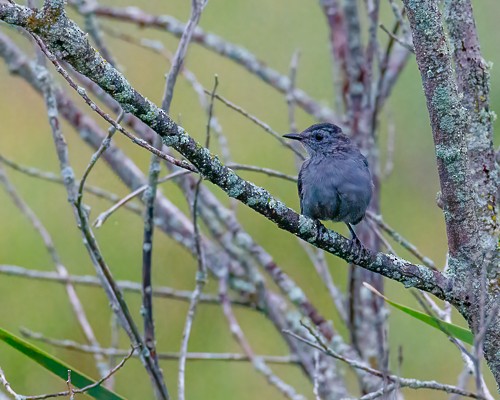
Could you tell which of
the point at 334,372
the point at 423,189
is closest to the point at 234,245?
the point at 334,372

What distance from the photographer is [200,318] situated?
7.08 metres

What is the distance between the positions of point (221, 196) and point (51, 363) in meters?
4.86

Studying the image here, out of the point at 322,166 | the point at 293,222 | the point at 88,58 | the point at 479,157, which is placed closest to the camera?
the point at 88,58

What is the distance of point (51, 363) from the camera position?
2.70m

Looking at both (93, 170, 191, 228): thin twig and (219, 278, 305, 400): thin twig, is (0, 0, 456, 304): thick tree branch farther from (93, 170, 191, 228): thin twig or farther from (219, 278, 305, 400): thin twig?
(219, 278, 305, 400): thin twig

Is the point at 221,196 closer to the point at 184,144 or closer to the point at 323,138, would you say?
the point at 323,138

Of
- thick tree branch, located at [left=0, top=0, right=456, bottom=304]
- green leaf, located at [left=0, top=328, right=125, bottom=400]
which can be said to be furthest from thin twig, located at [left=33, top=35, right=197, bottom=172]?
green leaf, located at [left=0, top=328, right=125, bottom=400]

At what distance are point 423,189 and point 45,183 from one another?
363 centimetres

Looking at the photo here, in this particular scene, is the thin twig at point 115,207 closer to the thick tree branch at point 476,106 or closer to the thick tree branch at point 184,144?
the thick tree branch at point 184,144

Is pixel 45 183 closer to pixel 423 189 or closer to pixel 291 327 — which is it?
pixel 423 189

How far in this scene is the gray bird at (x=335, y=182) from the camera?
3641 mm

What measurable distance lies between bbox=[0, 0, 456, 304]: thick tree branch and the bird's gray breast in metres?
1.08


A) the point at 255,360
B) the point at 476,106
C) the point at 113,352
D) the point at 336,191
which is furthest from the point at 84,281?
the point at 476,106

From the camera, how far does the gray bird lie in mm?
3641
